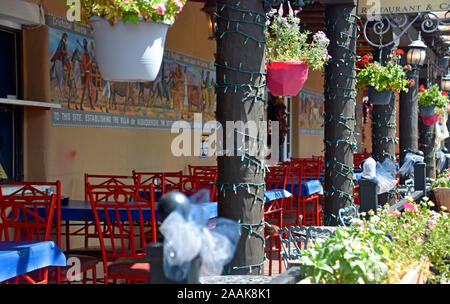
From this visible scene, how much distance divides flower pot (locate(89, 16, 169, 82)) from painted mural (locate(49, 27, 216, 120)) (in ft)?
11.0

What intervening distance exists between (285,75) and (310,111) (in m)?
10.7

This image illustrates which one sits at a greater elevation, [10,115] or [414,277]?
[10,115]

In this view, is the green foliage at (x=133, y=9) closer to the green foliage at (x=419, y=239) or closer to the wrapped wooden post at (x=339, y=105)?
the green foliage at (x=419, y=239)

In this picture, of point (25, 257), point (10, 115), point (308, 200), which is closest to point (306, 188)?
point (308, 200)

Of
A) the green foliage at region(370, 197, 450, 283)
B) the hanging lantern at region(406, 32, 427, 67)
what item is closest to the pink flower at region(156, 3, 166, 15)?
the green foliage at region(370, 197, 450, 283)

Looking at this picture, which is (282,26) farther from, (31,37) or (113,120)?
(113,120)

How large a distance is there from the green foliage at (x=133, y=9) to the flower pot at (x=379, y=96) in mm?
4378

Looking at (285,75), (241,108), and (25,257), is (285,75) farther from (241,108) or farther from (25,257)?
(25,257)

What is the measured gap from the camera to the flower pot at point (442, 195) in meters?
7.14

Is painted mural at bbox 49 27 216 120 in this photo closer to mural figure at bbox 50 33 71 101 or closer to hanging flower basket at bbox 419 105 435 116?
mural figure at bbox 50 33 71 101

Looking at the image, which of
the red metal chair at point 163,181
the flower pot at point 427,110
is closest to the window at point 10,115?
the red metal chair at point 163,181

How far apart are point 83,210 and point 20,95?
190cm

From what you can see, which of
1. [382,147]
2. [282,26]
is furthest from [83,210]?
[382,147]

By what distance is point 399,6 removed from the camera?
18.9 ft
